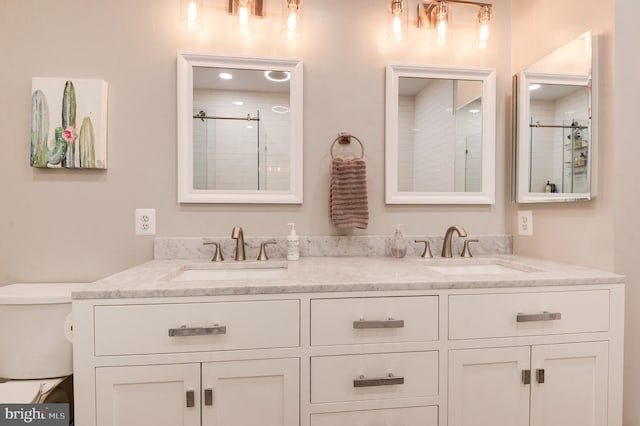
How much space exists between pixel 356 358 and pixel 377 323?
0.42ft

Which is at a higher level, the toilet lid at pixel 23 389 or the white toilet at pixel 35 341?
the white toilet at pixel 35 341

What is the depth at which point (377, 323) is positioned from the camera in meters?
1.01

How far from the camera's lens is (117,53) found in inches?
56.5

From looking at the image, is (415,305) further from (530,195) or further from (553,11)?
(553,11)

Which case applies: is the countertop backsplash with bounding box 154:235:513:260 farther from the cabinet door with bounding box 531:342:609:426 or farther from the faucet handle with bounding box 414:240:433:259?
the cabinet door with bounding box 531:342:609:426

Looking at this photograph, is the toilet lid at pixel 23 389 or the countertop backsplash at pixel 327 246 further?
the countertop backsplash at pixel 327 246

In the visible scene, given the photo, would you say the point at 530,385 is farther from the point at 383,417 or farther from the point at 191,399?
the point at 191,399

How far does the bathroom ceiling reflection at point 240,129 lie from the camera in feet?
4.79

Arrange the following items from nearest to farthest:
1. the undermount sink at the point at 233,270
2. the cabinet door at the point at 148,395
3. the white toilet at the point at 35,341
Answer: the cabinet door at the point at 148,395 < the white toilet at the point at 35,341 < the undermount sink at the point at 233,270

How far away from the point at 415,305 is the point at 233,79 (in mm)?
1211

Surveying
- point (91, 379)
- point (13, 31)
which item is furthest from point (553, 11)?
point (13, 31)

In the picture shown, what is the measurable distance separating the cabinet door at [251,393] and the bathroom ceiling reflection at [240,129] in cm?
77

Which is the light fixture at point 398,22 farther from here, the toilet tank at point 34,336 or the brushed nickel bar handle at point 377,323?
the toilet tank at point 34,336

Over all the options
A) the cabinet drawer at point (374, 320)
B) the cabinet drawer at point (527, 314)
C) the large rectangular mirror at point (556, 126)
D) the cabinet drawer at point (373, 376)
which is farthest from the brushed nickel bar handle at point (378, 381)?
the large rectangular mirror at point (556, 126)
